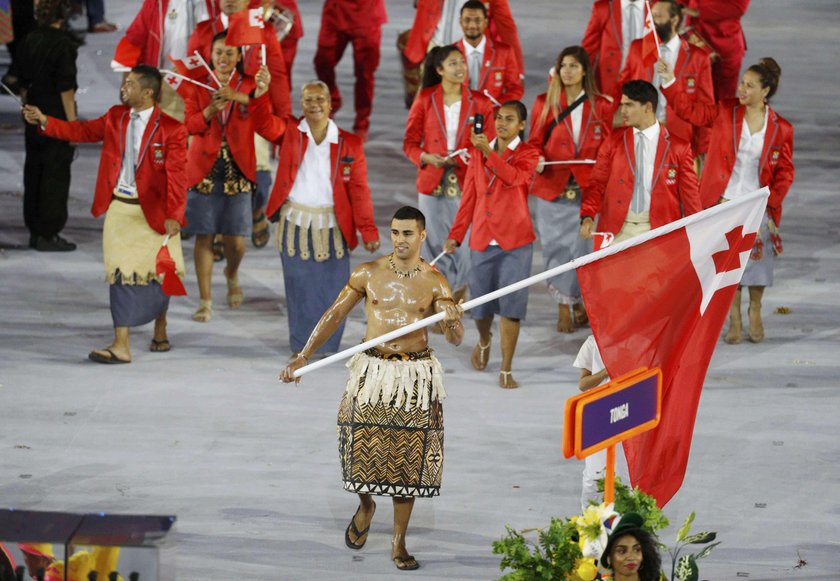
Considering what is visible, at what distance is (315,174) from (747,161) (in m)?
2.66

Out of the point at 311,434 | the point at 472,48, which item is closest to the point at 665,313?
the point at 311,434

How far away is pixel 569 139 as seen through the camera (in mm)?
10961

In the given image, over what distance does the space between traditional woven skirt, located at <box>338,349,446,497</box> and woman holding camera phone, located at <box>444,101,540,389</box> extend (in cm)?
241

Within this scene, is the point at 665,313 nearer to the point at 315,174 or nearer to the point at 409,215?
the point at 409,215

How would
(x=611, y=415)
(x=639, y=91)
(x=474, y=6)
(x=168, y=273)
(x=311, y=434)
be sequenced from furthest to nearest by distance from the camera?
1. (x=474, y=6)
2. (x=168, y=273)
3. (x=639, y=91)
4. (x=311, y=434)
5. (x=611, y=415)

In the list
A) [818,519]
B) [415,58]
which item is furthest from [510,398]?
[415,58]

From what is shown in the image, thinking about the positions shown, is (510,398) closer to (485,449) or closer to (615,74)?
(485,449)

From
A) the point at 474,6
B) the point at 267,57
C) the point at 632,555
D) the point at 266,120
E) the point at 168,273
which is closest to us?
the point at 632,555

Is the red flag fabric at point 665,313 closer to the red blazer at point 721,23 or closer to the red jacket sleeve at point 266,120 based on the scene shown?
the red jacket sleeve at point 266,120

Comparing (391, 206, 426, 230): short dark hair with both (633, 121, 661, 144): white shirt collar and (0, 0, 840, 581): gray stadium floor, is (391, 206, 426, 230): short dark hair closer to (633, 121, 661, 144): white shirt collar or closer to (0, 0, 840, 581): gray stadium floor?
(0, 0, 840, 581): gray stadium floor

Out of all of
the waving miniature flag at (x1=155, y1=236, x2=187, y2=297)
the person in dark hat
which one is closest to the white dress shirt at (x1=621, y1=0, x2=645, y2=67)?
the waving miniature flag at (x1=155, y1=236, x2=187, y2=297)

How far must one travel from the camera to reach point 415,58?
13.0m

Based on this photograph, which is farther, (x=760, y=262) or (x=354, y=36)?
(x=354, y=36)

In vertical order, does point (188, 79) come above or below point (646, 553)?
above
